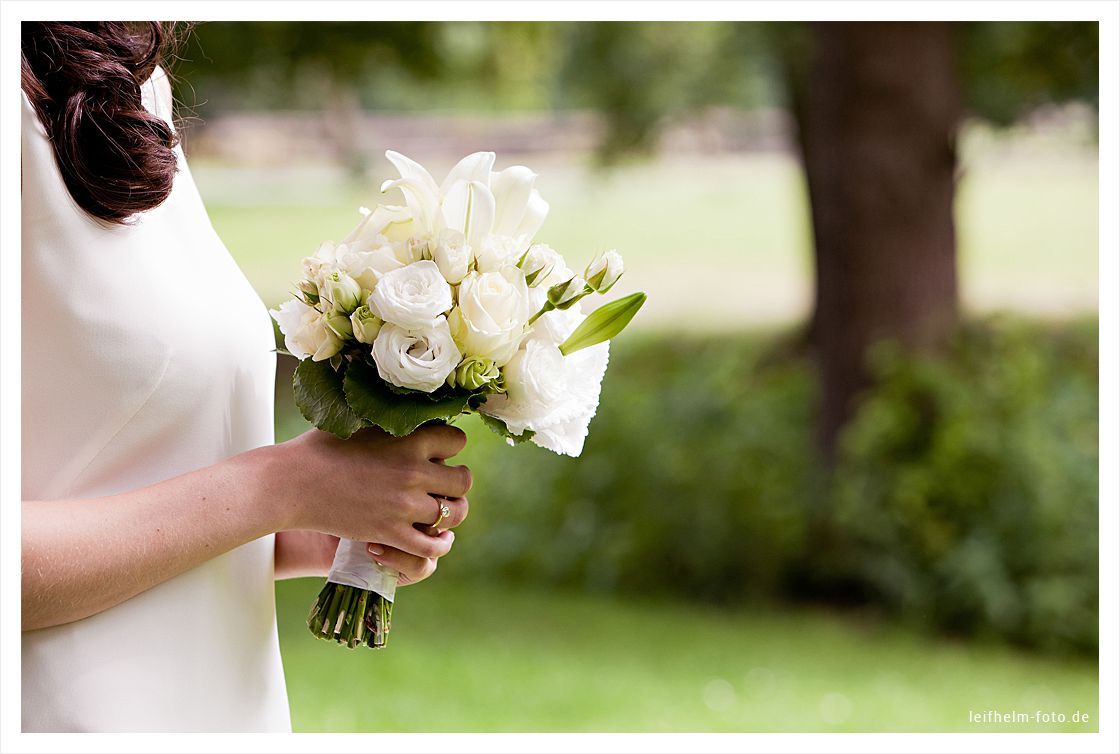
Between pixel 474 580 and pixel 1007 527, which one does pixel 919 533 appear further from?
Answer: pixel 474 580

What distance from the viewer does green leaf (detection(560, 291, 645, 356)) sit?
5.30ft

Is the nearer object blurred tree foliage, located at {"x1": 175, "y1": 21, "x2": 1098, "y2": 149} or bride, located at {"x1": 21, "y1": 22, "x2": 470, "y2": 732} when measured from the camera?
bride, located at {"x1": 21, "y1": 22, "x2": 470, "y2": 732}

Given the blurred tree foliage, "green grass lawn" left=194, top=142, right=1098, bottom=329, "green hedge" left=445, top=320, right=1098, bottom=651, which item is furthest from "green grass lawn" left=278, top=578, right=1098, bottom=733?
"green grass lawn" left=194, top=142, right=1098, bottom=329

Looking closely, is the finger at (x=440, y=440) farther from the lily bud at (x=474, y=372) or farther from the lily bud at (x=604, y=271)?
the lily bud at (x=604, y=271)

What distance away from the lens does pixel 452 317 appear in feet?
5.04

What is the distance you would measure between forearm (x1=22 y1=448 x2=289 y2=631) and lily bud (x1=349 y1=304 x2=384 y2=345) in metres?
0.23

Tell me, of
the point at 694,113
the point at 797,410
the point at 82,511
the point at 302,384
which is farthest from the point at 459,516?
the point at 694,113

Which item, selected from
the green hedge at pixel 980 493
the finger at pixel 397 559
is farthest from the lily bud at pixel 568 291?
the green hedge at pixel 980 493

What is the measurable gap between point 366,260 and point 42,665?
0.73 m

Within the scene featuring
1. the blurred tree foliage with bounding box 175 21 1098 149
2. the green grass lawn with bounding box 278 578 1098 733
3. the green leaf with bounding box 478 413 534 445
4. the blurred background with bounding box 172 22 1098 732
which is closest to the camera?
the green leaf with bounding box 478 413 534 445

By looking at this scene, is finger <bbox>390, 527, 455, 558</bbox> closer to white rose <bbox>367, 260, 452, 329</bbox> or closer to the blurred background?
white rose <bbox>367, 260, 452, 329</bbox>

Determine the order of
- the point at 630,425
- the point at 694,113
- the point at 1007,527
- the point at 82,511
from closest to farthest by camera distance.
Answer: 1. the point at 82,511
2. the point at 1007,527
3. the point at 630,425
4. the point at 694,113

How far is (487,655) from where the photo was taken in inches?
218

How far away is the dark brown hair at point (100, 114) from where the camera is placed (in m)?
1.46
